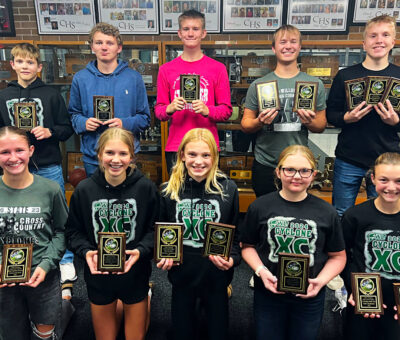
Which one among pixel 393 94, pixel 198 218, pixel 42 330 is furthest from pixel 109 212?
pixel 393 94

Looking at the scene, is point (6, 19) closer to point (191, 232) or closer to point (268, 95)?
point (268, 95)

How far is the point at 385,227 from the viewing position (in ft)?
5.94

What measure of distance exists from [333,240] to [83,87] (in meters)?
2.08

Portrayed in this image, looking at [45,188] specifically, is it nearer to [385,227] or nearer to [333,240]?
[333,240]

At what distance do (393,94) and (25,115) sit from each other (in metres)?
2.60

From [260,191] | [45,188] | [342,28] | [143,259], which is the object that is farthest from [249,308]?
[342,28]

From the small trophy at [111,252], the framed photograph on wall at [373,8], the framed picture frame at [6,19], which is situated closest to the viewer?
the small trophy at [111,252]

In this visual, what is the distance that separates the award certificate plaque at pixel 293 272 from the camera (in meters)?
1.68

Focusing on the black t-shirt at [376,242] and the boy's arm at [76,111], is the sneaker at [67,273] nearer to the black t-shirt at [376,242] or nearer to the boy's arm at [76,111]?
the boy's arm at [76,111]

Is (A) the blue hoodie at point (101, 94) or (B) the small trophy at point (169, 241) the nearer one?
(B) the small trophy at point (169, 241)

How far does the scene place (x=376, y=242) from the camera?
1827 mm

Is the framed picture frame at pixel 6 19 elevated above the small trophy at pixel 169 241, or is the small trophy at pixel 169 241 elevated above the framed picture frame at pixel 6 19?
the framed picture frame at pixel 6 19

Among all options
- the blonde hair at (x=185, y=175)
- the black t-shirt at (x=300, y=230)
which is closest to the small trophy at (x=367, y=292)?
the black t-shirt at (x=300, y=230)

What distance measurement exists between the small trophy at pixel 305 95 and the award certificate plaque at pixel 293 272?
115 cm
